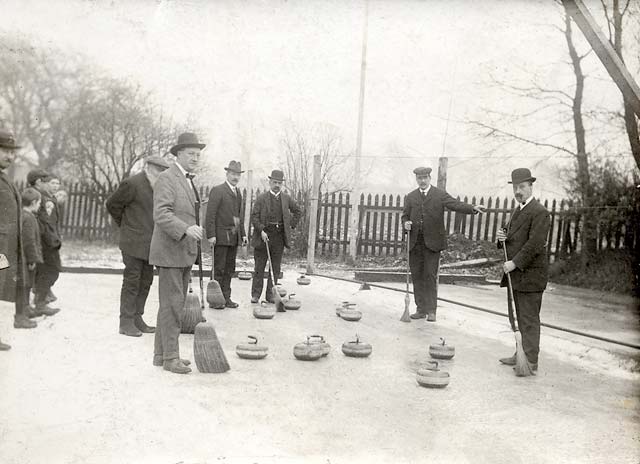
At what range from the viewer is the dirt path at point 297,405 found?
3.12m

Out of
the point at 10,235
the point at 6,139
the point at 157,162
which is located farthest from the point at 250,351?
the point at 6,139

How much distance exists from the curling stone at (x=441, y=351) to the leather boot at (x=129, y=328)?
2.75 m

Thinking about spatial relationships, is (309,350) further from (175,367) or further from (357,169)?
(357,169)

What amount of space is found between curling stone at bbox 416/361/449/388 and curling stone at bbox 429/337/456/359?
0.75 metres

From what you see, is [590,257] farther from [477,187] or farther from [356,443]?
[356,443]

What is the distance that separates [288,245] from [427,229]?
6.12ft

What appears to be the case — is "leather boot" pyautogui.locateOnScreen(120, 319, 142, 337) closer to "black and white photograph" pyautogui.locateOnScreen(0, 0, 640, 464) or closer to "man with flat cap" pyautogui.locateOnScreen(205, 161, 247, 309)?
"black and white photograph" pyautogui.locateOnScreen(0, 0, 640, 464)

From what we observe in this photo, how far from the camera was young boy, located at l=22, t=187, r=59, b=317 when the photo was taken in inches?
202

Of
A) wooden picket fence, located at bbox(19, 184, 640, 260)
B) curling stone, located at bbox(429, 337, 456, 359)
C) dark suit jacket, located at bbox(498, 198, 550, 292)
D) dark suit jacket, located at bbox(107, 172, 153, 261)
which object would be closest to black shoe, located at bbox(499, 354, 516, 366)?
curling stone, located at bbox(429, 337, 456, 359)

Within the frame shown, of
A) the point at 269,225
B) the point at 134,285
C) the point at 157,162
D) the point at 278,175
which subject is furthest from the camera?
the point at 269,225

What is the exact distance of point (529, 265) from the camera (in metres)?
4.90

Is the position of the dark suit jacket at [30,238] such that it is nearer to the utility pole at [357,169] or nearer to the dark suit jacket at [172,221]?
the dark suit jacket at [172,221]

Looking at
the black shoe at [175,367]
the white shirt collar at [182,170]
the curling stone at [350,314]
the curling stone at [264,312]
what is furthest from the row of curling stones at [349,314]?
the white shirt collar at [182,170]

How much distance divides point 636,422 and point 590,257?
20.2 ft
